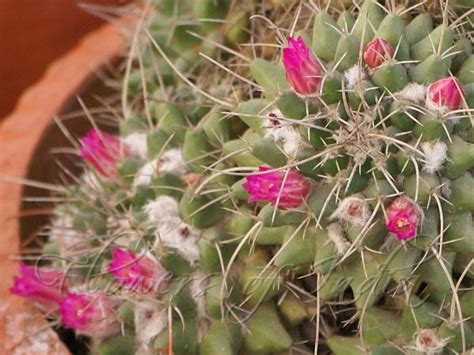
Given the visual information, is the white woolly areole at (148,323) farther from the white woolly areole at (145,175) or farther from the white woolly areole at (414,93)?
the white woolly areole at (414,93)

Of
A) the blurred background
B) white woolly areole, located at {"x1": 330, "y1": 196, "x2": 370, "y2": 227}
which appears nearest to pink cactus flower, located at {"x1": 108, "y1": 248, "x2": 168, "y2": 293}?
white woolly areole, located at {"x1": 330, "y1": 196, "x2": 370, "y2": 227}

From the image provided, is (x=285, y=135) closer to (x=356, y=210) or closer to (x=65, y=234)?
(x=356, y=210)

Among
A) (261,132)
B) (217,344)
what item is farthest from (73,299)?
(261,132)

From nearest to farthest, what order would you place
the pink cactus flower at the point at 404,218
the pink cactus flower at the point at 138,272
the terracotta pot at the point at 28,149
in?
the pink cactus flower at the point at 404,218 → the pink cactus flower at the point at 138,272 → the terracotta pot at the point at 28,149

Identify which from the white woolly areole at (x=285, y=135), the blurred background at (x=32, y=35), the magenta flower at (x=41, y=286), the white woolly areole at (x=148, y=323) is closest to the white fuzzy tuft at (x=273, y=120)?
the white woolly areole at (x=285, y=135)

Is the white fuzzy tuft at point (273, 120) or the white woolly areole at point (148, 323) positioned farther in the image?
the white woolly areole at point (148, 323)

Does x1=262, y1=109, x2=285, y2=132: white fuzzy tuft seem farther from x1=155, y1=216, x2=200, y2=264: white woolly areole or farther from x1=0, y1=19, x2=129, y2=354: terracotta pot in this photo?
x1=0, y1=19, x2=129, y2=354: terracotta pot

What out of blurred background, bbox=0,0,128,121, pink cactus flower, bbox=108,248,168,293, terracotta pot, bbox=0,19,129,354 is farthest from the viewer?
blurred background, bbox=0,0,128,121

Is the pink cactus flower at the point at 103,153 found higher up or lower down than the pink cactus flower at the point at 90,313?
higher up
